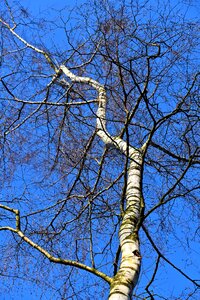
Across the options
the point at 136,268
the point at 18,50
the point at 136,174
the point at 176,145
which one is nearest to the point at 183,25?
the point at 176,145

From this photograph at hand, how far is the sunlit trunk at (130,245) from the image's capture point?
3.26 metres

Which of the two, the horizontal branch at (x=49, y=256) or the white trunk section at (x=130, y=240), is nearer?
the white trunk section at (x=130, y=240)

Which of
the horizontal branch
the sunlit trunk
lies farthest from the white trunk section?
the horizontal branch

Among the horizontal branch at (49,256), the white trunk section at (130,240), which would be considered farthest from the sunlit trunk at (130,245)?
the horizontal branch at (49,256)

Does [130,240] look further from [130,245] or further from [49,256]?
[49,256]

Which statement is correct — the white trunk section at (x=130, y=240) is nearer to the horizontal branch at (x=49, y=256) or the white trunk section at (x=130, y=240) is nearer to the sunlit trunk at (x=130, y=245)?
the sunlit trunk at (x=130, y=245)

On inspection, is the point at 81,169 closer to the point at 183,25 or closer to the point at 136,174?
the point at 136,174

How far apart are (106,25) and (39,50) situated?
227 centimetres

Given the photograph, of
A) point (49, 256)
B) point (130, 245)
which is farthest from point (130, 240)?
point (49, 256)

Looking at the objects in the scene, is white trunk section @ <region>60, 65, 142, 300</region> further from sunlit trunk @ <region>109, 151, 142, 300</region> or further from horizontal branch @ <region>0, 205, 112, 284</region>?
horizontal branch @ <region>0, 205, 112, 284</region>

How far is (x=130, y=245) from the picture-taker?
364cm

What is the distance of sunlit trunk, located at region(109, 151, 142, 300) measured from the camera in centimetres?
326

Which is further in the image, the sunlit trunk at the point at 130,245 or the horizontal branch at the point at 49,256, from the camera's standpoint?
the horizontal branch at the point at 49,256

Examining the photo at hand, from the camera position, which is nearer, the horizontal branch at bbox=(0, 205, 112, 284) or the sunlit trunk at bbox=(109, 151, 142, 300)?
the sunlit trunk at bbox=(109, 151, 142, 300)
